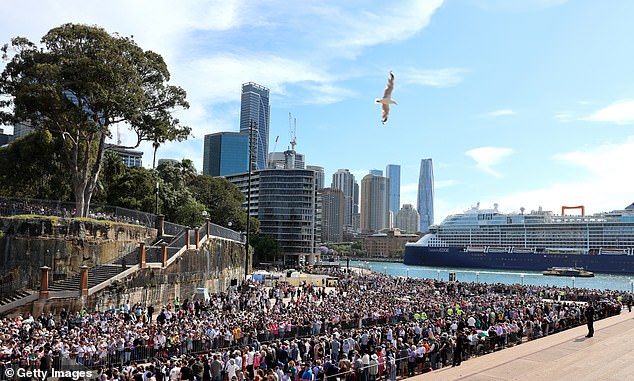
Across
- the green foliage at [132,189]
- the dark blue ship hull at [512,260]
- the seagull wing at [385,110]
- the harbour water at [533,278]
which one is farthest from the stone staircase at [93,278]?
the dark blue ship hull at [512,260]

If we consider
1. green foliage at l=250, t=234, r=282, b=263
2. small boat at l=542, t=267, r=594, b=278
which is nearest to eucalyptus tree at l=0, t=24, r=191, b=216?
green foliage at l=250, t=234, r=282, b=263

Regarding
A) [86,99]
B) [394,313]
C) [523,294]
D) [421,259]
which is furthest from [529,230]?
[86,99]

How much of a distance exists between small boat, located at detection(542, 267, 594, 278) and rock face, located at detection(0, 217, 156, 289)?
278ft

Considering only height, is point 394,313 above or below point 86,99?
below

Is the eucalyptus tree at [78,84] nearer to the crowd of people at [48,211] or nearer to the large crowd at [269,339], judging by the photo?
the crowd of people at [48,211]

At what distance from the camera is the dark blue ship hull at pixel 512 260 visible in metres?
94.2

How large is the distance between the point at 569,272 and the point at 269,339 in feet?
279

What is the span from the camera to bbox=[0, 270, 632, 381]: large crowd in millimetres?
12508

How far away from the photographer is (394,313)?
24.4 meters

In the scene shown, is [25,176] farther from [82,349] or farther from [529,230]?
[529,230]

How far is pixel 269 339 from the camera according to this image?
18859mm

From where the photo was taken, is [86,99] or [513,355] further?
[86,99]

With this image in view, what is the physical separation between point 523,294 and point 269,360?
30851 millimetres

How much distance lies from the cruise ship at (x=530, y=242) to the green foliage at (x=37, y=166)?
8883 cm
